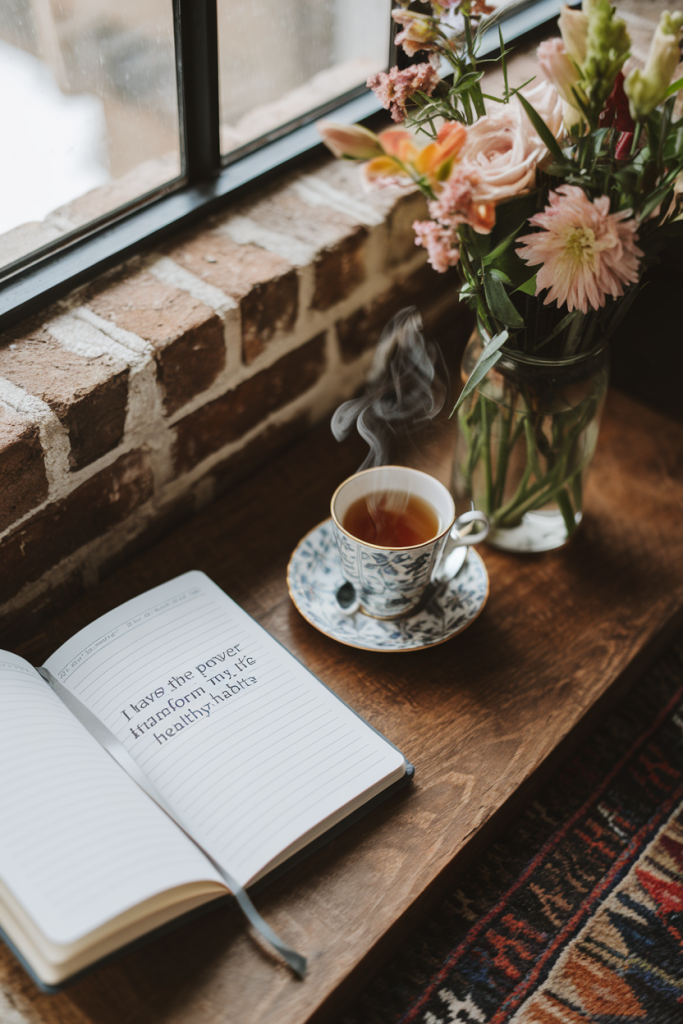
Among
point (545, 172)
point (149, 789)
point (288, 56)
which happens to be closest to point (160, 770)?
point (149, 789)

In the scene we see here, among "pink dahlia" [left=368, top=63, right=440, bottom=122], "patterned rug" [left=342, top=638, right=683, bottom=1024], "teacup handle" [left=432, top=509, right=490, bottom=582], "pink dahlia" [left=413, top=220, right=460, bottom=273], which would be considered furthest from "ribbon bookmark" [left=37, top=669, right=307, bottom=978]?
"pink dahlia" [left=368, top=63, right=440, bottom=122]

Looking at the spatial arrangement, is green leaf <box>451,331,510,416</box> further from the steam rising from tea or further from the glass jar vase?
the steam rising from tea

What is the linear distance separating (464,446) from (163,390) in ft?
1.10

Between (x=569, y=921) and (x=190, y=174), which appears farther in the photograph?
(x=190, y=174)

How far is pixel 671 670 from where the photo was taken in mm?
1016

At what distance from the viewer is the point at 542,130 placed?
62cm

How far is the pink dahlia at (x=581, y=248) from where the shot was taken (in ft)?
1.99

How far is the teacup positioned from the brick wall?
0.71 ft

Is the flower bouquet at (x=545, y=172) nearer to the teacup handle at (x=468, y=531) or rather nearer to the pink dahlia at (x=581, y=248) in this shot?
the pink dahlia at (x=581, y=248)

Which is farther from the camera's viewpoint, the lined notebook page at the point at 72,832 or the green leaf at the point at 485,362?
the green leaf at the point at 485,362

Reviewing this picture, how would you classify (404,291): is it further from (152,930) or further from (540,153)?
(152,930)

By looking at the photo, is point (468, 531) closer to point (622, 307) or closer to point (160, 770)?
point (622, 307)

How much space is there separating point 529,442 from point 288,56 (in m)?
0.59

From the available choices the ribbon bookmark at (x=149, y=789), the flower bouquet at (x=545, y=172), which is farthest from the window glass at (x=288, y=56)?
the ribbon bookmark at (x=149, y=789)
